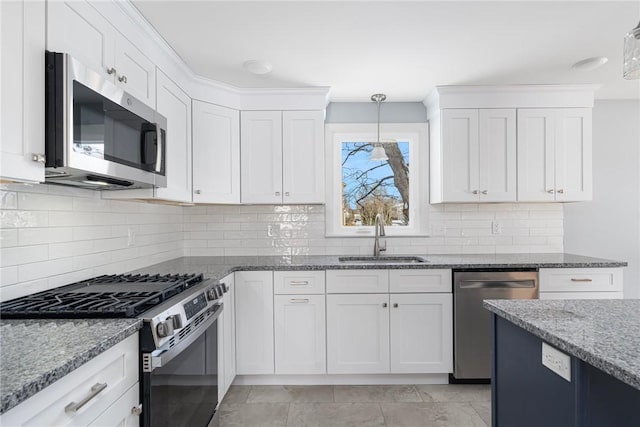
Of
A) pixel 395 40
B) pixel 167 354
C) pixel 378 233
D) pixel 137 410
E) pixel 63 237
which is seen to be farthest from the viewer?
pixel 378 233

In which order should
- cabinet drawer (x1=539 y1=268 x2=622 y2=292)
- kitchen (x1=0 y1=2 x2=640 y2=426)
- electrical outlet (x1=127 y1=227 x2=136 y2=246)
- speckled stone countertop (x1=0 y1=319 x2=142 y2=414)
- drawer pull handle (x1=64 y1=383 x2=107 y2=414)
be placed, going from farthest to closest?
cabinet drawer (x1=539 y1=268 x2=622 y2=292) → electrical outlet (x1=127 y1=227 x2=136 y2=246) → kitchen (x1=0 y1=2 x2=640 y2=426) → drawer pull handle (x1=64 y1=383 x2=107 y2=414) → speckled stone countertop (x1=0 y1=319 x2=142 y2=414)

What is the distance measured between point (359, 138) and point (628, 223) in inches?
104

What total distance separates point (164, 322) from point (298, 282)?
4.36 ft

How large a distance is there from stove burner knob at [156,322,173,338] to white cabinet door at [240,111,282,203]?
1.66 m

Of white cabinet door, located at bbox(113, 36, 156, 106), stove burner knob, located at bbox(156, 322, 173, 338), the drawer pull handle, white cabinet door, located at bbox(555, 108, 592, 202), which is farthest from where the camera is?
white cabinet door, located at bbox(555, 108, 592, 202)

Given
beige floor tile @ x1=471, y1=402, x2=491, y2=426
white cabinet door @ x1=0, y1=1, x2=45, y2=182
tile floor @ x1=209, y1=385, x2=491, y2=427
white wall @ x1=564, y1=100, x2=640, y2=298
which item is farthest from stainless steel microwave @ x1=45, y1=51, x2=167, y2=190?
white wall @ x1=564, y1=100, x2=640, y2=298

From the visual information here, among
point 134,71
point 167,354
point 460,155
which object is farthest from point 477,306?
point 134,71

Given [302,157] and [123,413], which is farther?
[302,157]

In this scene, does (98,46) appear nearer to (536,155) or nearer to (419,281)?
(419,281)

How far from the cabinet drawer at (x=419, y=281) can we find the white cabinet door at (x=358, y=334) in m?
0.13

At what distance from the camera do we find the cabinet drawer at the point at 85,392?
792 millimetres

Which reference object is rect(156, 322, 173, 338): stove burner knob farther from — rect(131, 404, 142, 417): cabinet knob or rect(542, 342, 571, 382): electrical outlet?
rect(542, 342, 571, 382): electrical outlet

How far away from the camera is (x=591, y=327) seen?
1104 mm

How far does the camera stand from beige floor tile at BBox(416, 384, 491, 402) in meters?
2.41
